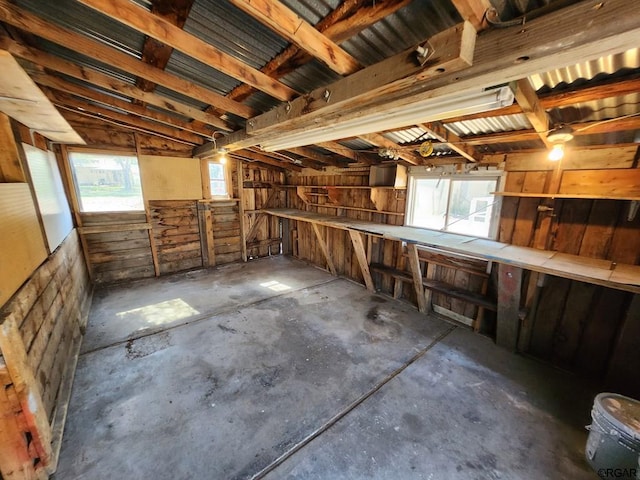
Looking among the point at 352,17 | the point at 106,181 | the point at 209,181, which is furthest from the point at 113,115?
the point at 352,17

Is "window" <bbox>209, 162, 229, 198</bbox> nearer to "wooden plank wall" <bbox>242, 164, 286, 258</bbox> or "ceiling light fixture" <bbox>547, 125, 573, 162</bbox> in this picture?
"wooden plank wall" <bbox>242, 164, 286, 258</bbox>

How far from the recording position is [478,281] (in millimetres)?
3408

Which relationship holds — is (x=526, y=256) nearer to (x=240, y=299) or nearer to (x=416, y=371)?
(x=416, y=371)

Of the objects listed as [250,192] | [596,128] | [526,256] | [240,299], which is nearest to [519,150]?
[596,128]

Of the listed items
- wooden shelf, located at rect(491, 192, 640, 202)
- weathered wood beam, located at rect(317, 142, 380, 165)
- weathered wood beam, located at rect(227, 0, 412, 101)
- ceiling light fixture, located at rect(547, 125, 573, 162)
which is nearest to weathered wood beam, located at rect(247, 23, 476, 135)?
weathered wood beam, located at rect(227, 0, 412, 101)

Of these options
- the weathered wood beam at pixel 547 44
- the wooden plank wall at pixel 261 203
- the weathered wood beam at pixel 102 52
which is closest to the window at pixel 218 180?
the wooden plank wall at pixel 261 203

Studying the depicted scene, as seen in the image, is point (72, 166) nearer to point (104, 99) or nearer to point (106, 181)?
point (106, 181)

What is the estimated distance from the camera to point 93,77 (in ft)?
7.36

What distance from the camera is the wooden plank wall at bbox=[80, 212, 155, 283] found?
4.43m

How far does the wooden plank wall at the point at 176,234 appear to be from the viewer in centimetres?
504

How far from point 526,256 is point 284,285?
12.3 ft

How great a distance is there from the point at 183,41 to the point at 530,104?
230 cm

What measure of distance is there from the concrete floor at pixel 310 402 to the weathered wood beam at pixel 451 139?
235cm

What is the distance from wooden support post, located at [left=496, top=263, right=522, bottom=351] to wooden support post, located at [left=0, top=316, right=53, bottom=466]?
416 cm
